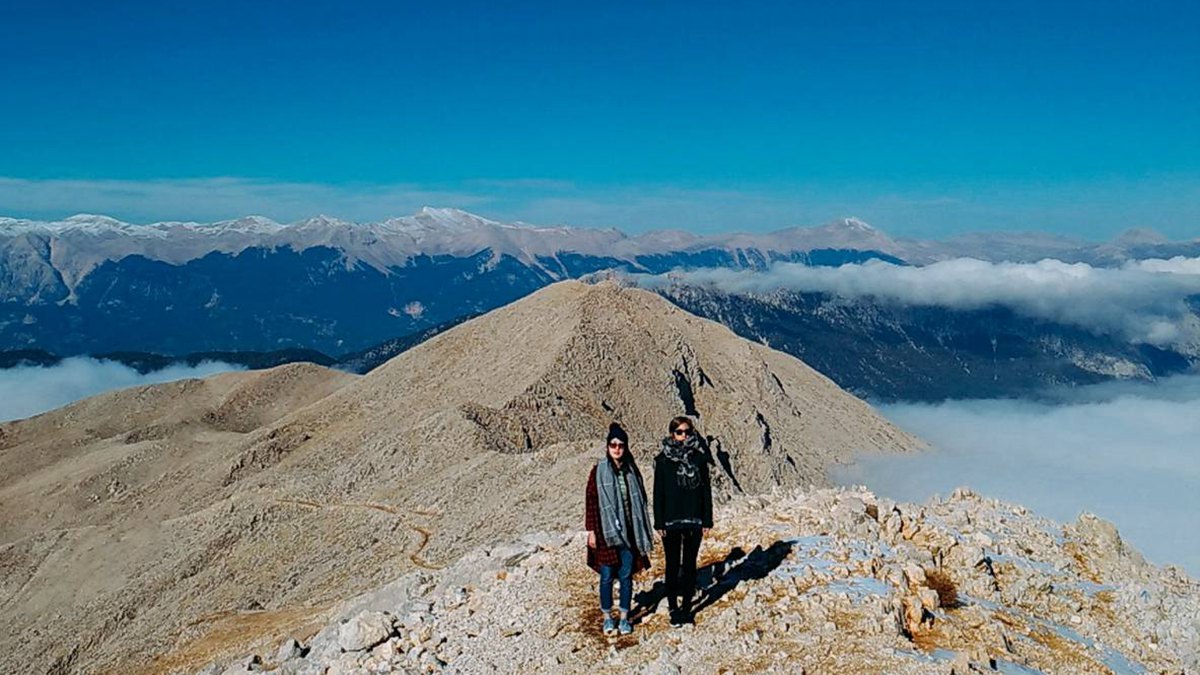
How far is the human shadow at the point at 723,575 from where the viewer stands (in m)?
17.9

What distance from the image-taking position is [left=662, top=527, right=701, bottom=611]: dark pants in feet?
54.7

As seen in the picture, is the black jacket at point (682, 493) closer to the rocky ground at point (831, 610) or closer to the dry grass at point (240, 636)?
the rocky ground at point (831, 610)

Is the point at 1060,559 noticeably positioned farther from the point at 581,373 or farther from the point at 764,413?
the point at 764,413

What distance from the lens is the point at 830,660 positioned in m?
15.0

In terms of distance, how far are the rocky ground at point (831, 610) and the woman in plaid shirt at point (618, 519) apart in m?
1.58

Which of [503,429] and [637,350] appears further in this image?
[637,350]

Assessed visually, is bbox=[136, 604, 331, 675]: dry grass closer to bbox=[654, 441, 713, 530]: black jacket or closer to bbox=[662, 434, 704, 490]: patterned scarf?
bbox=[654, 441, 713, 530]: black jacket

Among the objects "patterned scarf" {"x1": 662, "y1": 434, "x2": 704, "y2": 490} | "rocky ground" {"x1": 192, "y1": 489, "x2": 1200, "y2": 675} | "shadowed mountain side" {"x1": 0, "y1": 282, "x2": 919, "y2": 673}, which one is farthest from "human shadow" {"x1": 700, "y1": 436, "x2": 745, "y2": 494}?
"patterned scarf" {"x1": 662, "y1": 434, "x2": 704, "y2": 490}

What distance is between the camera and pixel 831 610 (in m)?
16.8

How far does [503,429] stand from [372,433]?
51.4 ft

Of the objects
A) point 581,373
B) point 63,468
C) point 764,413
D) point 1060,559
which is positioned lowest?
point 63,468

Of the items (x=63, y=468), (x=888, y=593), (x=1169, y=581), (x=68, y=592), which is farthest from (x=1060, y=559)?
(x=63, y=468)

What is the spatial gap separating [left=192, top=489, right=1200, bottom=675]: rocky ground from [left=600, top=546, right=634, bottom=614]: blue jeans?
67 centimetres

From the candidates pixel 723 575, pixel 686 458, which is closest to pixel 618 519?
pixel 686 458
